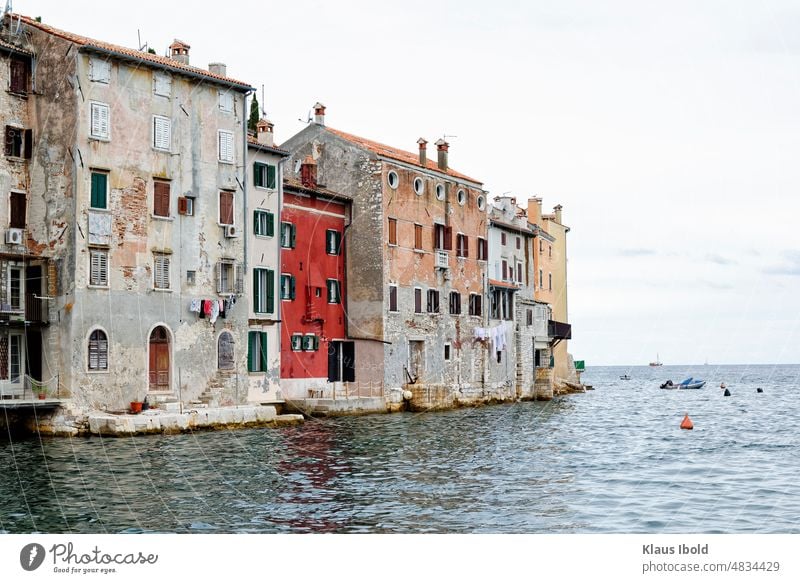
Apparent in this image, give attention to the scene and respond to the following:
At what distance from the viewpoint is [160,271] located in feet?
121

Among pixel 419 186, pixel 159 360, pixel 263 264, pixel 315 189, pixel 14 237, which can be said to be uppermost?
pixel 419 186

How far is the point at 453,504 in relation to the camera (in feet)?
65.3

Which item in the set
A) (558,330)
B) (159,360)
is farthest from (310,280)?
(558,330)

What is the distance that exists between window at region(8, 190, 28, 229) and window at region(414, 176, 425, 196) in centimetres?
2164

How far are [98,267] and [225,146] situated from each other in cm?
748

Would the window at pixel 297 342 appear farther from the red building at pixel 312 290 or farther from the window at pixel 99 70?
the window at pixel 99 70

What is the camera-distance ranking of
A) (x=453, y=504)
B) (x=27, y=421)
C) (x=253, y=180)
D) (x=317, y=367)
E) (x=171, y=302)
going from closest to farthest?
1. (x=453, y=504)
2. (x=27, y=421)
3. (x=171, y=302)
4. (x=253, y=180)
5. (x=317, y=367)

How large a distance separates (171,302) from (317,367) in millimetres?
10384

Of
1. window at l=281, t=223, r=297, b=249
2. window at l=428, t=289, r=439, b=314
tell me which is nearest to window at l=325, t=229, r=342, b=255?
window at l=281, t=223, r=297, b=249

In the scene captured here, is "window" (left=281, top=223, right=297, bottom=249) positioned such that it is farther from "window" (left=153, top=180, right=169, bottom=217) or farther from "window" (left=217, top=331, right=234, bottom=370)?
"window" (left=153, top=180, right=169, bottom=217)

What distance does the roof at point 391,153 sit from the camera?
1967 inches

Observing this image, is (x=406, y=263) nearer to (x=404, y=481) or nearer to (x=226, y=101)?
(x=226, y=101)
